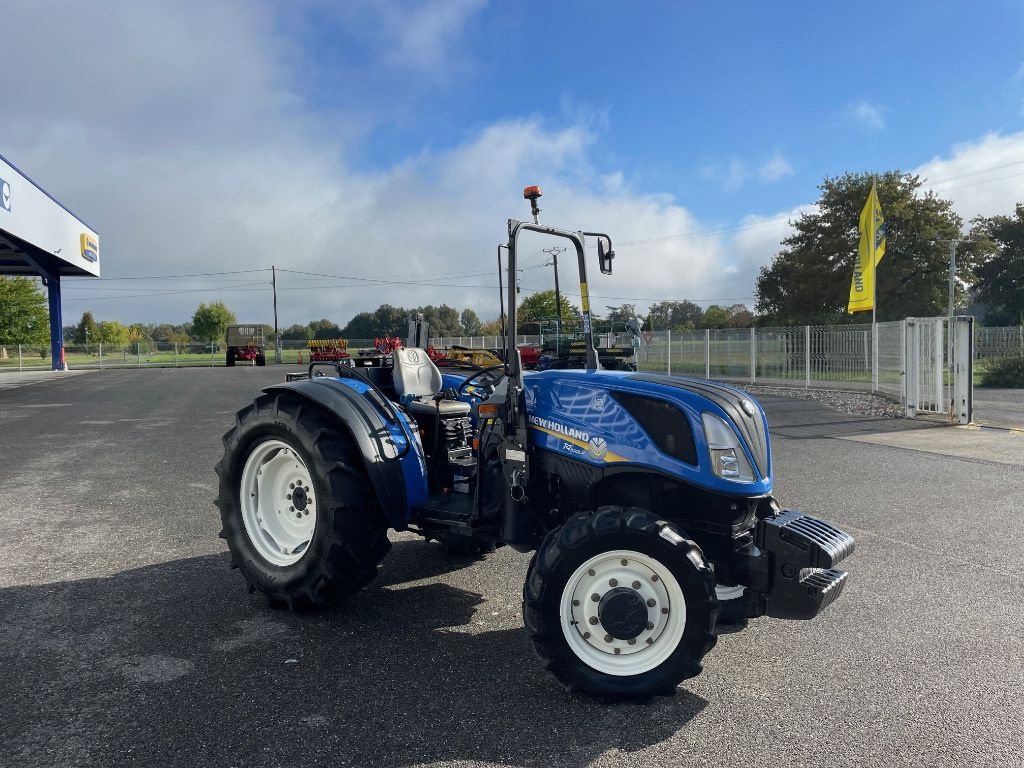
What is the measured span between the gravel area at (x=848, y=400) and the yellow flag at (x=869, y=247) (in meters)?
2.05

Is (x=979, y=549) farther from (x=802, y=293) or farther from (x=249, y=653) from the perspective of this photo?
(x=802, y=293)

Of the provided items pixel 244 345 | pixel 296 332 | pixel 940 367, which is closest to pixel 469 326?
pixel 244 345

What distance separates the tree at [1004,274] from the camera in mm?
53156

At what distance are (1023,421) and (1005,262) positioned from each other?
50449 mm

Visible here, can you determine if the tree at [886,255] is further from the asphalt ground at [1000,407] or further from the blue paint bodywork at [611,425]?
the blue paint bodywork at [611,425]

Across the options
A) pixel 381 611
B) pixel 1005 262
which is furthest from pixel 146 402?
pixel 1005 262

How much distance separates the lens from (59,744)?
276 centimetres

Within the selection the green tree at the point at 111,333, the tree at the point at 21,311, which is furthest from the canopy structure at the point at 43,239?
the green tree at the point at 111,333

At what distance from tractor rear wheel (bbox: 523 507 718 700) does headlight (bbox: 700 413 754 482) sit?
375 millimetres

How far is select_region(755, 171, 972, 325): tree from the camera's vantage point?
3625 cm

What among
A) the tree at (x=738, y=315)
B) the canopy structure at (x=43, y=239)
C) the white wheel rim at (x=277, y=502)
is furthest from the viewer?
the tree at (x=738, y=315)

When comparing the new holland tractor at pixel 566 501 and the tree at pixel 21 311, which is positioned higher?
the tree at pixel 21 311

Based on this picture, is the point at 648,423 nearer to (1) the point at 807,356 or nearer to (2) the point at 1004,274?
(1) the point at 807,356

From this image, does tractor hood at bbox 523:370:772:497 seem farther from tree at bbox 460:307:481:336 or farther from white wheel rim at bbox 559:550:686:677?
tree at bbox 460:307:481:336
